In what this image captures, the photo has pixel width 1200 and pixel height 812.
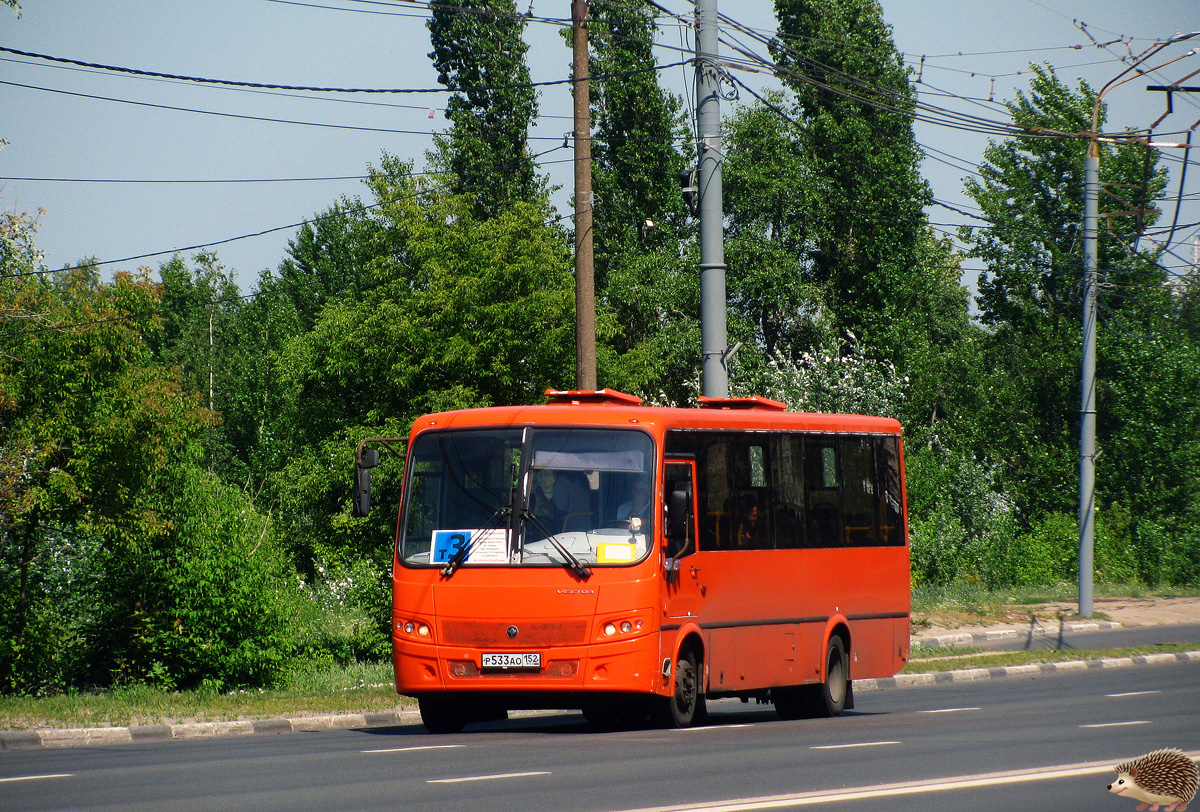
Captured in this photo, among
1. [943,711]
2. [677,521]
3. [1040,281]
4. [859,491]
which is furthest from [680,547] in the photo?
[1040,281]

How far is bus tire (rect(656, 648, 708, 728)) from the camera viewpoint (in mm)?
14070

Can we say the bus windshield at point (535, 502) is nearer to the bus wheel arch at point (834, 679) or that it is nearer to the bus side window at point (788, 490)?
the bus side window at point (788, 490)

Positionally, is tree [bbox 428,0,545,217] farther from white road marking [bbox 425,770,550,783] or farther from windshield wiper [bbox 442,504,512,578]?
white road marking [bbox 425,770,550,783]

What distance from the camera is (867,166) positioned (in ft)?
185

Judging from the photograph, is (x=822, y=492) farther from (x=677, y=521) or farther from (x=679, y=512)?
(x=679, y=512)

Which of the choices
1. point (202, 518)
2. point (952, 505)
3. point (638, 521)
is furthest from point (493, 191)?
point (638, 521)

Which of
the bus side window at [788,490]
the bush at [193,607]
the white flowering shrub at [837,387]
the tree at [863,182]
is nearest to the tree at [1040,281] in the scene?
the tree at [863,182]

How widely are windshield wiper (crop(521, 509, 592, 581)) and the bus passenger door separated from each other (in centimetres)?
79

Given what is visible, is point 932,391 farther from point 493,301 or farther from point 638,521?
point 638,521

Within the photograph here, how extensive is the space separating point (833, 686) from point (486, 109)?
37.6 metres

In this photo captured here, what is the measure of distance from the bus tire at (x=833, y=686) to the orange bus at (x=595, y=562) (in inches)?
24.0

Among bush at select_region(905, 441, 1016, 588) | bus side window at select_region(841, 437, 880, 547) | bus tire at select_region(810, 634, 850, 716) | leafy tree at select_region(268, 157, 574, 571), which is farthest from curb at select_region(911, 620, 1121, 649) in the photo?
leafy tree at select_region(268, 157, 574, 571)

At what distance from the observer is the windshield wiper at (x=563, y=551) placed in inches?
537

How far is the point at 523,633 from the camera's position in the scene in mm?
13625
